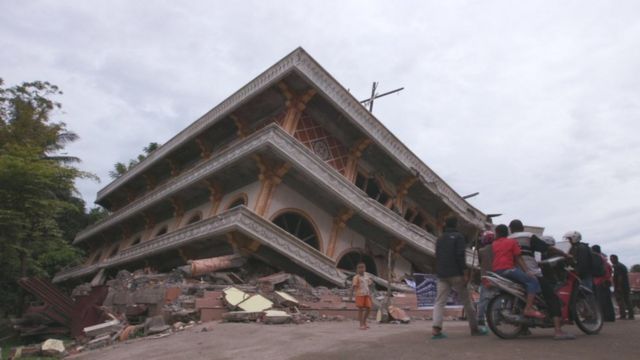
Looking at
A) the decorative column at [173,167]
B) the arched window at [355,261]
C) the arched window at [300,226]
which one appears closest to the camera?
the arched window at [300,226]

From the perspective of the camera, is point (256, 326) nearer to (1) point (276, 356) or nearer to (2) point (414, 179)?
(1) point (276, 356)

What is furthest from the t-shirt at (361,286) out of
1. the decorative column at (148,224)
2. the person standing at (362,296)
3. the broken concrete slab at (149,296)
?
the decorative column at (148,224)

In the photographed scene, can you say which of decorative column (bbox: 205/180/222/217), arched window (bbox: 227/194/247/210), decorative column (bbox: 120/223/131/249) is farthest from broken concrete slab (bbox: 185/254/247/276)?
decorative column (bbox: 120/223/131/249)

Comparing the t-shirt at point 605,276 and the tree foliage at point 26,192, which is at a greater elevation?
the tree foliage at point 26,192

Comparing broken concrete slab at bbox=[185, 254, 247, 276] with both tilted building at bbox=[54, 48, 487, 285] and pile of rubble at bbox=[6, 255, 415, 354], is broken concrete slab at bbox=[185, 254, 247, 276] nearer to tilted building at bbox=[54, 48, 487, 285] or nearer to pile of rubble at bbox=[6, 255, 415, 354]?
pile of rubble at bbox=[6, 255, 415, 354]

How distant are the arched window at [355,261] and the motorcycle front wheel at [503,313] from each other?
37.2ft

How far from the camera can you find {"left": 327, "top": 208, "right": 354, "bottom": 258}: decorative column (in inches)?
609

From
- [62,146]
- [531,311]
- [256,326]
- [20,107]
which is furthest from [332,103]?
[62,146]

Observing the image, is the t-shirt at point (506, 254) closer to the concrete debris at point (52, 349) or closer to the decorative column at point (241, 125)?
the concrete debris at point (52, 349)

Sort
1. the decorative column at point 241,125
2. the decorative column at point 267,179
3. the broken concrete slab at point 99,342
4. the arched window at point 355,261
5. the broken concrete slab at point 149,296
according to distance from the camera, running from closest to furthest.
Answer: the broken concrete slab at point 99,342
the broken concrete slab at point 149,296
the decorative column at point 267,179
the arched window at point 355,261
the decorative column at point 241,125

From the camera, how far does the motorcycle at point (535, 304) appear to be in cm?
534

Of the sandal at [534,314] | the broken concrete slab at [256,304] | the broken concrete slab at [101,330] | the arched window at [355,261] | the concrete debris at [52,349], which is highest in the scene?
the arched window at [355,261]

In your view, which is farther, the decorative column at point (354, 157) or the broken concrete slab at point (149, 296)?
the decorative column at point (354, 157)

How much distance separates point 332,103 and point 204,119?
593cm
